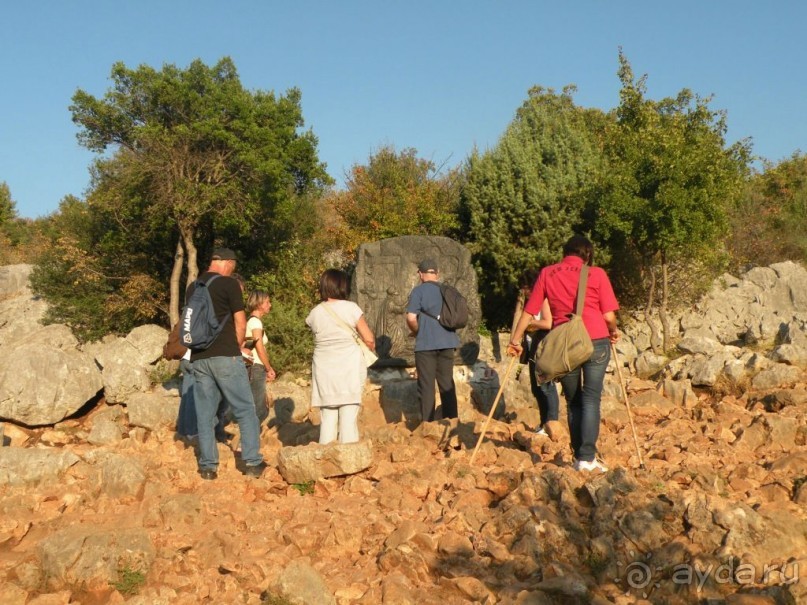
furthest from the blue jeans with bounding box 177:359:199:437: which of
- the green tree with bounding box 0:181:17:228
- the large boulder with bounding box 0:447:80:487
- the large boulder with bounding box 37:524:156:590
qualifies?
the green tree with bounding box 0:181:17:228

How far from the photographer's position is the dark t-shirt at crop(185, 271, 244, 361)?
20.9ft

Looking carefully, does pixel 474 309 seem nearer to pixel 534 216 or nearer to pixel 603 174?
pixel 534 216

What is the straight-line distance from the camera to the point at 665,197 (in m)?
12.6

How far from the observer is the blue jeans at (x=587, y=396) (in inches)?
236

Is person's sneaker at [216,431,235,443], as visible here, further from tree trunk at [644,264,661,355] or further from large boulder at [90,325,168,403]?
tree trunk at [644,264,661,355]

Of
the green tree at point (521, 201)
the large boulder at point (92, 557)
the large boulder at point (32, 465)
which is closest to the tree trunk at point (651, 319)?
the green tree at point (521, 201)

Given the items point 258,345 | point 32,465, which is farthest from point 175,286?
point 32,465

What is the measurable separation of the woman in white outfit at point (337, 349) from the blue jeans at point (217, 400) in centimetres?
57

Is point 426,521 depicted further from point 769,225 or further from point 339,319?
point 769,225

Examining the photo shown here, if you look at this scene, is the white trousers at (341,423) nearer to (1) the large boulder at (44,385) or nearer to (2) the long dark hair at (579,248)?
(2) the long dark hair at (579,248)

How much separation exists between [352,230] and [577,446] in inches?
424

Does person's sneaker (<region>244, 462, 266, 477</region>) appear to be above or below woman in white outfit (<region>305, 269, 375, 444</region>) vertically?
below

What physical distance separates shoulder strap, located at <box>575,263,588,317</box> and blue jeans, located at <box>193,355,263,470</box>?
2.76m

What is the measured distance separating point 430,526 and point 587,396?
1628 millimetres
